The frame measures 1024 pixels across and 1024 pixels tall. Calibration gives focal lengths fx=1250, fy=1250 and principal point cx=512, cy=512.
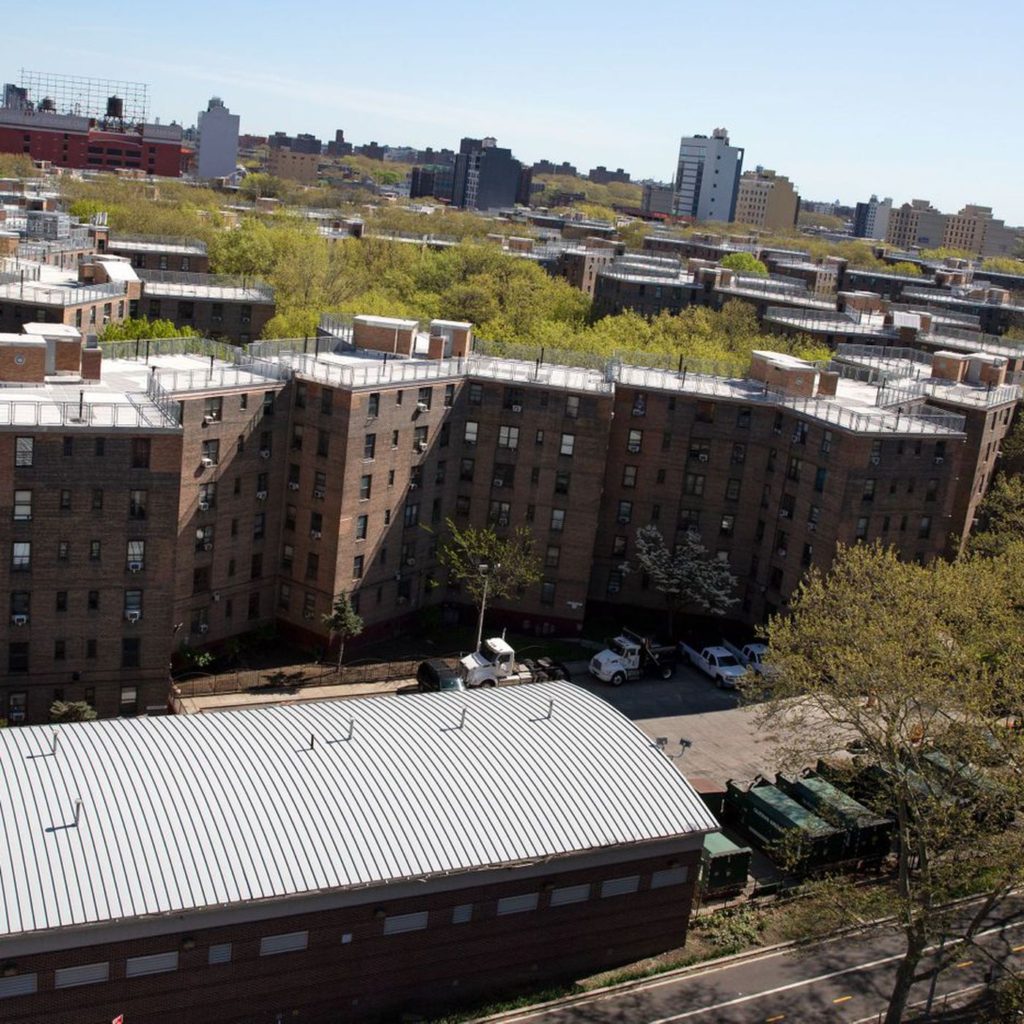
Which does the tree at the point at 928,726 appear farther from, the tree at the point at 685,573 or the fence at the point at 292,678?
the fence at the point at 292,678

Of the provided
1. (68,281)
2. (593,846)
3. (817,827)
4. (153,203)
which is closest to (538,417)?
(817,827)

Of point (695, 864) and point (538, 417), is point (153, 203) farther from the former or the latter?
point (695, 864)

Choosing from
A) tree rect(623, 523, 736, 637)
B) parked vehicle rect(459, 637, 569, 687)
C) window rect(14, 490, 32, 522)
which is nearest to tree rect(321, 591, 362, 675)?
parked vehicle rect(459, 637, 569, 687)

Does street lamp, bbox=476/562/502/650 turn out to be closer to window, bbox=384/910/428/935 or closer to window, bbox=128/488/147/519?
window, bbox=128/488/147/519

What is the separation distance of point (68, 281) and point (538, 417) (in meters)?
49.1

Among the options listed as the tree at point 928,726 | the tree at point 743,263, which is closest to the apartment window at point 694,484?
the tree at point 928,726

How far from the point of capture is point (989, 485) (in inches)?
3718

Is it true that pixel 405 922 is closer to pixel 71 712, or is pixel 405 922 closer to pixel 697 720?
pixel 71 712

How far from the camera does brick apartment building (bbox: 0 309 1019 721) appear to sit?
218ft

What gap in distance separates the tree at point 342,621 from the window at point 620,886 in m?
27.3

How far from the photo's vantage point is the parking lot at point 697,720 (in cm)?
6169

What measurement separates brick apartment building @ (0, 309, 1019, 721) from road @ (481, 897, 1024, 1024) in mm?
29015

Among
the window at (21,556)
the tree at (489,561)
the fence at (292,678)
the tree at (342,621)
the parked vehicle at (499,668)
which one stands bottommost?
the fence at (292,678)

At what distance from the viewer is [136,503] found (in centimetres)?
5578
